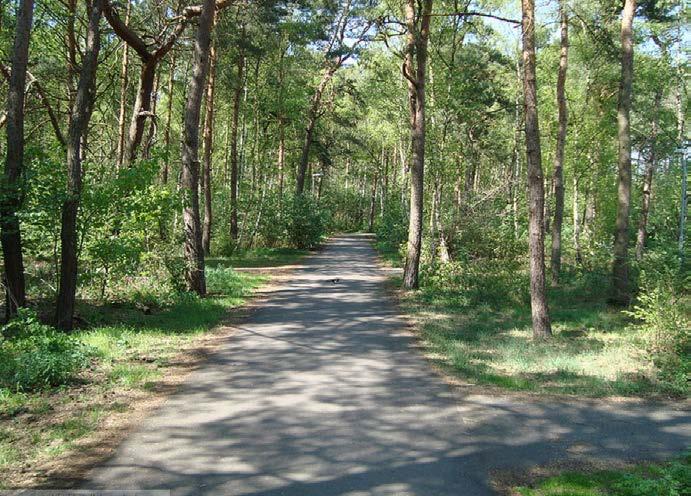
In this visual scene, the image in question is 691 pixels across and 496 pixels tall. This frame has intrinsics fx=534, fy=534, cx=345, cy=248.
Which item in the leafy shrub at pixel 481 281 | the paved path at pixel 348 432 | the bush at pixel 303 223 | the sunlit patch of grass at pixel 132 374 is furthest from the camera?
the bush at pixel 303 223

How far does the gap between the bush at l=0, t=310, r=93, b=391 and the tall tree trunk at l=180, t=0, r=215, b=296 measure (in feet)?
17.6

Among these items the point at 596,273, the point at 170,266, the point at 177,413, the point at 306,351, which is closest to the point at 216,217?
the point at 170,266

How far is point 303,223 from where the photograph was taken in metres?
29.5

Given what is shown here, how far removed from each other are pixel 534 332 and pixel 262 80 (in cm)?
2350

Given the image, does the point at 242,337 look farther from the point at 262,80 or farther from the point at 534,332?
the point at 262,80

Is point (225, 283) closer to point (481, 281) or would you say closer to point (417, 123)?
point (417, 123)

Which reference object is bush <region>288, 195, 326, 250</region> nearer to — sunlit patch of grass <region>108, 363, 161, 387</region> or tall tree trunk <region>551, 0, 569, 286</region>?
tall tree trunk <region>551, 0, 569, 286</region>

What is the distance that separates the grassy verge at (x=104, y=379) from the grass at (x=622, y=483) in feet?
14.0

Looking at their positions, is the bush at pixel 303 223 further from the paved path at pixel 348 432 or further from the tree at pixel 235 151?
the paved path at pixel 348 432

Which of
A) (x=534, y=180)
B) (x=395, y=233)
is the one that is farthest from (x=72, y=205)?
(x=395, y=233)

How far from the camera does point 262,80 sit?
29344 millimetres

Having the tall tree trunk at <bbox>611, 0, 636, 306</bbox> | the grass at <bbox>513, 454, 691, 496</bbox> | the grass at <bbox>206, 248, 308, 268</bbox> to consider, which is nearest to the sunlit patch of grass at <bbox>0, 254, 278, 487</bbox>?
the grass at <bbox>513, 454, 691, 496</bbox>

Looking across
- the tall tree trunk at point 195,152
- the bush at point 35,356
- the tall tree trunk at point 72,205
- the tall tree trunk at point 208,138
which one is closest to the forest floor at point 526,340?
the bush at point 35,356

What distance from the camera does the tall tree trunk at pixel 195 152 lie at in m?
13.1
